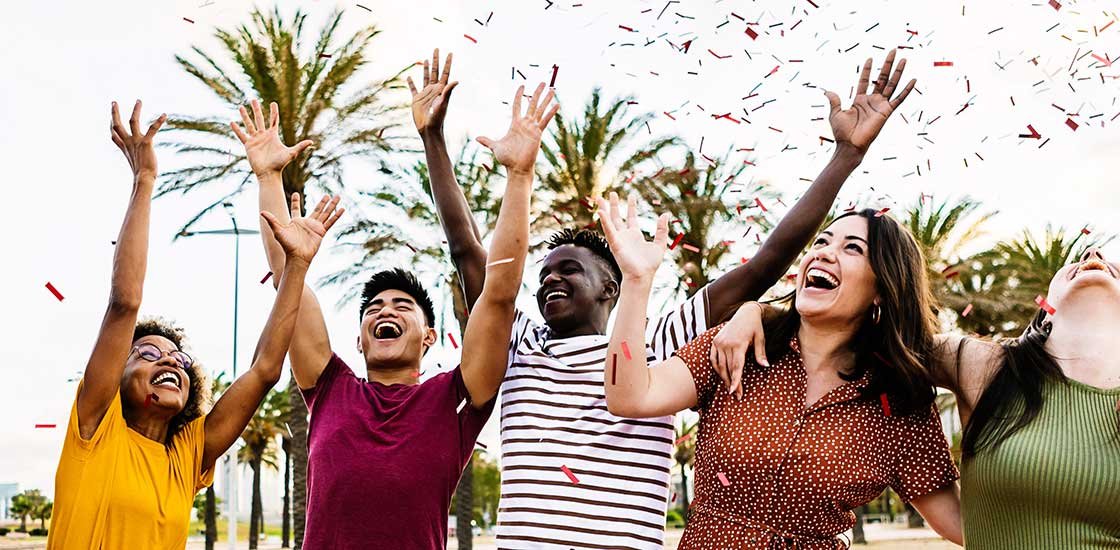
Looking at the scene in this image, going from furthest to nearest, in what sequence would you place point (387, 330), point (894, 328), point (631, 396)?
1. point (387, 330)
2. point (894, 328)
3. point (631, 396)

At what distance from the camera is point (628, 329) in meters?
4.18

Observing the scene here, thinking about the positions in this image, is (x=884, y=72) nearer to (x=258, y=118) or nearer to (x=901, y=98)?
(x=901, y=98)

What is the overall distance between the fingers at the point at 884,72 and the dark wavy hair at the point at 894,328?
2.89 ft

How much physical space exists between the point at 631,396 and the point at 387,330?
1606 mm

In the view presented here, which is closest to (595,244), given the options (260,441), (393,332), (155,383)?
(393,332)

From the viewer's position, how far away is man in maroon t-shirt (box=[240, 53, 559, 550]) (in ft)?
15.4

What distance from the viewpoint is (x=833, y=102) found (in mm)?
5406

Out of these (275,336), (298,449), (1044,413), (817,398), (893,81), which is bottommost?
(1044,413)

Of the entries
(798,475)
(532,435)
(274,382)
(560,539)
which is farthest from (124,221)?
(798,475)

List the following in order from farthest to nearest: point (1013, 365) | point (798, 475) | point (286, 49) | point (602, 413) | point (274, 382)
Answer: point (286, 49) → point (274, 382) → point (602, 413) → point (1013, 365) → point (798, 475)

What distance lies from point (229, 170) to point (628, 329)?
18.6m

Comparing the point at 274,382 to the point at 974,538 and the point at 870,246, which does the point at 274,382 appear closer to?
the point at 870,246

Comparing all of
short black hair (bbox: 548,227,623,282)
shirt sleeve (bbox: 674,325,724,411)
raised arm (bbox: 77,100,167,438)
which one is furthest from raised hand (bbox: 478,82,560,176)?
raised arm (bbox: 77,100,167,438)

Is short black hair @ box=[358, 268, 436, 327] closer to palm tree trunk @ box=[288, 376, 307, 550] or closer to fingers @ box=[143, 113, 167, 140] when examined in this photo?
fingers @ box=[143, 113, 167, 140]
